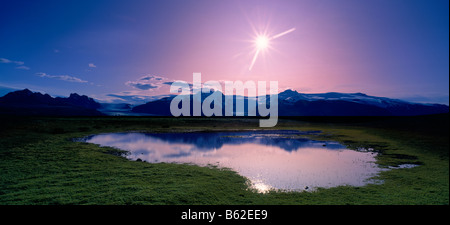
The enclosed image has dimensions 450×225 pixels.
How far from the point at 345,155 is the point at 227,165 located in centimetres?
1765

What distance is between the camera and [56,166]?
22688 millimetres

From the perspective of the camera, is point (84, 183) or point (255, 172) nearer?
point (84, 183)

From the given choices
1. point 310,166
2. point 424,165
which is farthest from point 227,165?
point 424,165

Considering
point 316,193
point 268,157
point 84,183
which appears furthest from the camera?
point 268,157
